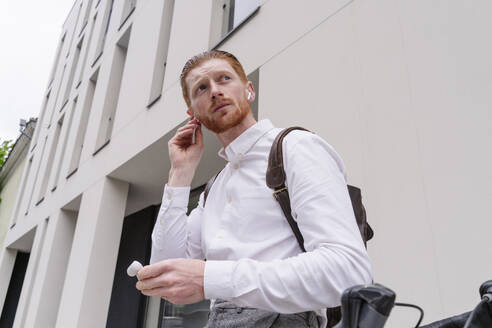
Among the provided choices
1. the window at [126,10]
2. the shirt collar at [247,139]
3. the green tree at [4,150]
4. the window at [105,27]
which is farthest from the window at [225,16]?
the green tree at [4,150]

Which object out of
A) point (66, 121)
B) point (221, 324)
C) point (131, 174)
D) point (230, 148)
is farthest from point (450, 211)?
point (66, 121)

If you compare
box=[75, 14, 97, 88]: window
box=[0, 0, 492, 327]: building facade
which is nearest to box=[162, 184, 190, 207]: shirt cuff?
box=[0, 0, 492, 327]: building facade

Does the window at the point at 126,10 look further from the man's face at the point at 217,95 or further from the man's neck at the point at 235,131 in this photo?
the man's neck at the point at 235,131

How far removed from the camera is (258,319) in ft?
3.76

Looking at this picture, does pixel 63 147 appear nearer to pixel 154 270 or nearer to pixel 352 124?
pixel 352 124

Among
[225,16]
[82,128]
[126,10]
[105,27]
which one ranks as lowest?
[225,16]

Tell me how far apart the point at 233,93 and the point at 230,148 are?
0.79 feet

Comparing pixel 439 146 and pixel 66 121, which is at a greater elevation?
pixel 66 121

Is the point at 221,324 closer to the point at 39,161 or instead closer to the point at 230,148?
the point at 230,148

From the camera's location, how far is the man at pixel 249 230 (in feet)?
3.19

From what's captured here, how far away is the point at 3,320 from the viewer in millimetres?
13719

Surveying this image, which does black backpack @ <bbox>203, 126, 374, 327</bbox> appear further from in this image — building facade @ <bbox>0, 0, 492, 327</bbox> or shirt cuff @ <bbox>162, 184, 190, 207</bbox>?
building facade @ <bbox>0, 0, 492, 327</bbox>

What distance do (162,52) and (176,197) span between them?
17.5 feet

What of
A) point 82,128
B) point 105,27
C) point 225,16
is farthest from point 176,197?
point 105,27
